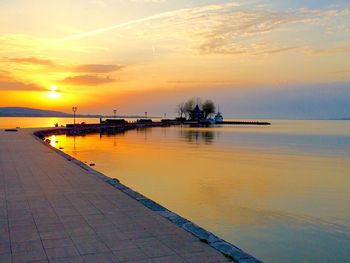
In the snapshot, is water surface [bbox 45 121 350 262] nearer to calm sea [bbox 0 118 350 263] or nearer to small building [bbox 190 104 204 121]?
calm sea [bbox 0 118 350 263]

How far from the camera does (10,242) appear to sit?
18.9ft

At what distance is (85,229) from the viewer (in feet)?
21.3

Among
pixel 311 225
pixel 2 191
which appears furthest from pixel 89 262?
pixel 311 225

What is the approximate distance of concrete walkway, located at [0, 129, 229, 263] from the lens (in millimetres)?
5293

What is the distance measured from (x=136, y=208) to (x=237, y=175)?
37.2 ft

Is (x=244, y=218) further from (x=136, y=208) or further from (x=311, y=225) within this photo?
(x=136, y=208)

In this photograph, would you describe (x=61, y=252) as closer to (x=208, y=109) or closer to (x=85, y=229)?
(x=85, y=229)

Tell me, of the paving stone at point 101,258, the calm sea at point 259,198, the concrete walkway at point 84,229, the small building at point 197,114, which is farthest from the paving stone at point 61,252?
the small building at point 197,114

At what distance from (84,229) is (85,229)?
18 mm

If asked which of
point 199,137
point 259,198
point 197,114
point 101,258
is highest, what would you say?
point 197,114

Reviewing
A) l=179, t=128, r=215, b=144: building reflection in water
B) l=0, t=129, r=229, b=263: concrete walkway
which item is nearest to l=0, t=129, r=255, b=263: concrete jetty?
l=0, t=129, r=229, b=263: concrete walkway

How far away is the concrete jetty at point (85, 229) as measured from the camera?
17.4 ft

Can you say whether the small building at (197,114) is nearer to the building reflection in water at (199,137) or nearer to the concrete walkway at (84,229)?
the building reflection in water at (199,137)

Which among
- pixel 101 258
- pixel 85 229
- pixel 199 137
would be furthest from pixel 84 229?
pixel 199 137
